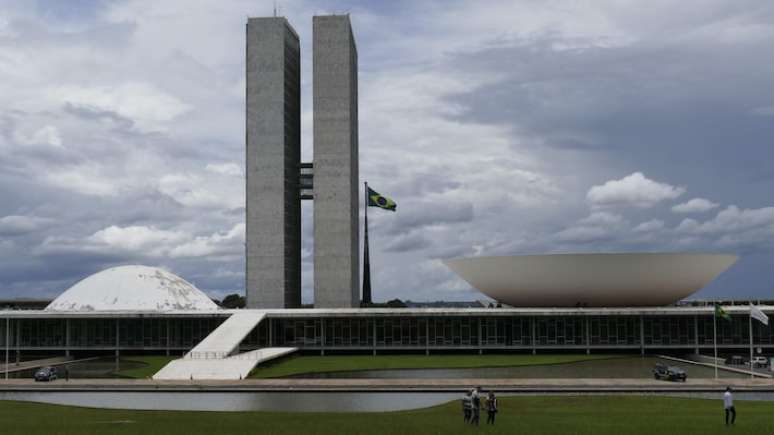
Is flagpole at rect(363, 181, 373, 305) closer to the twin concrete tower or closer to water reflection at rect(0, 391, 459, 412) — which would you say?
the twin concrete tower

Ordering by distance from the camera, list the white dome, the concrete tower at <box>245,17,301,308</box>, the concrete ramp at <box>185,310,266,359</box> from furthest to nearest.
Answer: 1. the concrete tower at <box>245,17,301,308</box>
2. the white dome
3. the concrete ramp at <box>185,310,266,359</box>

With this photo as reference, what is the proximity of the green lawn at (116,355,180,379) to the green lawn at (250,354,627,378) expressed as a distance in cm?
643

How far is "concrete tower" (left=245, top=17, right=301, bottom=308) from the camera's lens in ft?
283

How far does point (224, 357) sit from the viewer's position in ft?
191

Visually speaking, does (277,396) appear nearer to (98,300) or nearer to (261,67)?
(98,300)

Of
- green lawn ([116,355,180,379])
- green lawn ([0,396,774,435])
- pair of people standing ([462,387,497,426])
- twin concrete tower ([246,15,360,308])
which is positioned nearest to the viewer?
green lawn ([0,396,774,435])

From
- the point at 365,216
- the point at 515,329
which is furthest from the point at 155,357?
the point at 365,216

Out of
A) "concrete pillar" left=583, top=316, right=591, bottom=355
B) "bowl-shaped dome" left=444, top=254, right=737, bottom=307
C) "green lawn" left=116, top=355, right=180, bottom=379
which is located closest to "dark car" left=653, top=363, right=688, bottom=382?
"bowl-shaped dome" left=444, top=254, right=737, bottom=307

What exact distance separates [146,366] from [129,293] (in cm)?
1836

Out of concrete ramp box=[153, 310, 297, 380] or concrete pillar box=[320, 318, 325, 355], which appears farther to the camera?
concrete pillar box=[320, 318, 325, 355]

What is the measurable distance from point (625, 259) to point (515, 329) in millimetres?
9771

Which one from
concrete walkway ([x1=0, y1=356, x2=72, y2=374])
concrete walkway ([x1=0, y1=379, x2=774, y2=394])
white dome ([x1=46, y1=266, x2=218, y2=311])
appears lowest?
concrete walkway ([x1=0, y1=356, x2=72, y2=374])

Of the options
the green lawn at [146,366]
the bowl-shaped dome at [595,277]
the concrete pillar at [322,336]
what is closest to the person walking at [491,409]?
the green lawn at [146,366]

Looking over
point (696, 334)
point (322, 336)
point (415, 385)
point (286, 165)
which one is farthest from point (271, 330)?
point (696, 334)
